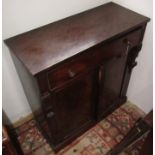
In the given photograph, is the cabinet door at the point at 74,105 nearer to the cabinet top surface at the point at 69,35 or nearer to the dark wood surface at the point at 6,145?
the cabinet top surface at the point at 69,35

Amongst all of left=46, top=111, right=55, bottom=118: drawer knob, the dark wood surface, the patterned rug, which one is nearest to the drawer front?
left=46, top=111, right=55, bottom=118: drawer knob

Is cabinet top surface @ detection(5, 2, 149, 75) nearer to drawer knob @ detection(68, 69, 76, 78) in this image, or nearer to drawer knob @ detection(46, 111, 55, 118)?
drawer knob @ detection(68, 69, 76, 78)

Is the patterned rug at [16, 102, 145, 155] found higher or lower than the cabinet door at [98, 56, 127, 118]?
lower

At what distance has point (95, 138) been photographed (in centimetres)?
147

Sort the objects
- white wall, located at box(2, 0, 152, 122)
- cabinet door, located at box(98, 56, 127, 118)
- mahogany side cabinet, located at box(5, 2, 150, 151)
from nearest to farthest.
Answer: mahogany side cabinet, located at box(5, 2, 150, 151)
white wall, located at box(2, 0, 152, 122)
cabinet door, located at box(98, 56, 127, 118)

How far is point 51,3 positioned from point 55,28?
15 centimetres

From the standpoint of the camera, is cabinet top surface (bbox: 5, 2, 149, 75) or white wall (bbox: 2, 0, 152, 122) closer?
cabinet top surface (bbox: 5, 2, 149, 75)

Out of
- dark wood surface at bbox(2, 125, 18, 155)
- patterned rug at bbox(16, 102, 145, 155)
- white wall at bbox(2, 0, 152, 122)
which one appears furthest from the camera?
patterned rug at bbox(16, 102, 145, 155)

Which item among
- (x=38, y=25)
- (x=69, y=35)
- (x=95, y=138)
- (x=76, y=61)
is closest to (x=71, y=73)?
(x=76, y=61)

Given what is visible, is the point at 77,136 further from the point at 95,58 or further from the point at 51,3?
the point at 51,3

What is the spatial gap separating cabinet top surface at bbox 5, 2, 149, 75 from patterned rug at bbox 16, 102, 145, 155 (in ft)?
2.64

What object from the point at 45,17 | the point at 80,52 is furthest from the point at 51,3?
the point at 80,52

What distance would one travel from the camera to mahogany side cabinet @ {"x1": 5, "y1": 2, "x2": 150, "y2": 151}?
922 millimetres

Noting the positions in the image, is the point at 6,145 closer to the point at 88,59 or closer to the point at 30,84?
the point at 30,84
